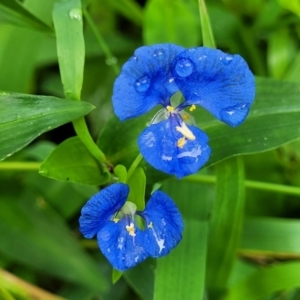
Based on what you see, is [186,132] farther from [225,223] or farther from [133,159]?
[225,223]

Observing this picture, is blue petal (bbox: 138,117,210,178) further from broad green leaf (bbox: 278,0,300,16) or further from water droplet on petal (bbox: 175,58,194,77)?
broad green leaf (bbox: 278,0,300,16)

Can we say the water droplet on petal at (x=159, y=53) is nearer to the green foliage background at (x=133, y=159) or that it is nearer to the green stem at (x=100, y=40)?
the green foliage background at (x=133, y=159)

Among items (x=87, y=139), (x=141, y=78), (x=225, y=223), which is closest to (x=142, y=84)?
(x=141, y=78)

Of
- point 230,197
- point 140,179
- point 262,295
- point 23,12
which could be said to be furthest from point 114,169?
point 262,295

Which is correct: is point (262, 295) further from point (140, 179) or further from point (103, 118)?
point (103, 118)

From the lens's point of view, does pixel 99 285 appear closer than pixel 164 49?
No
